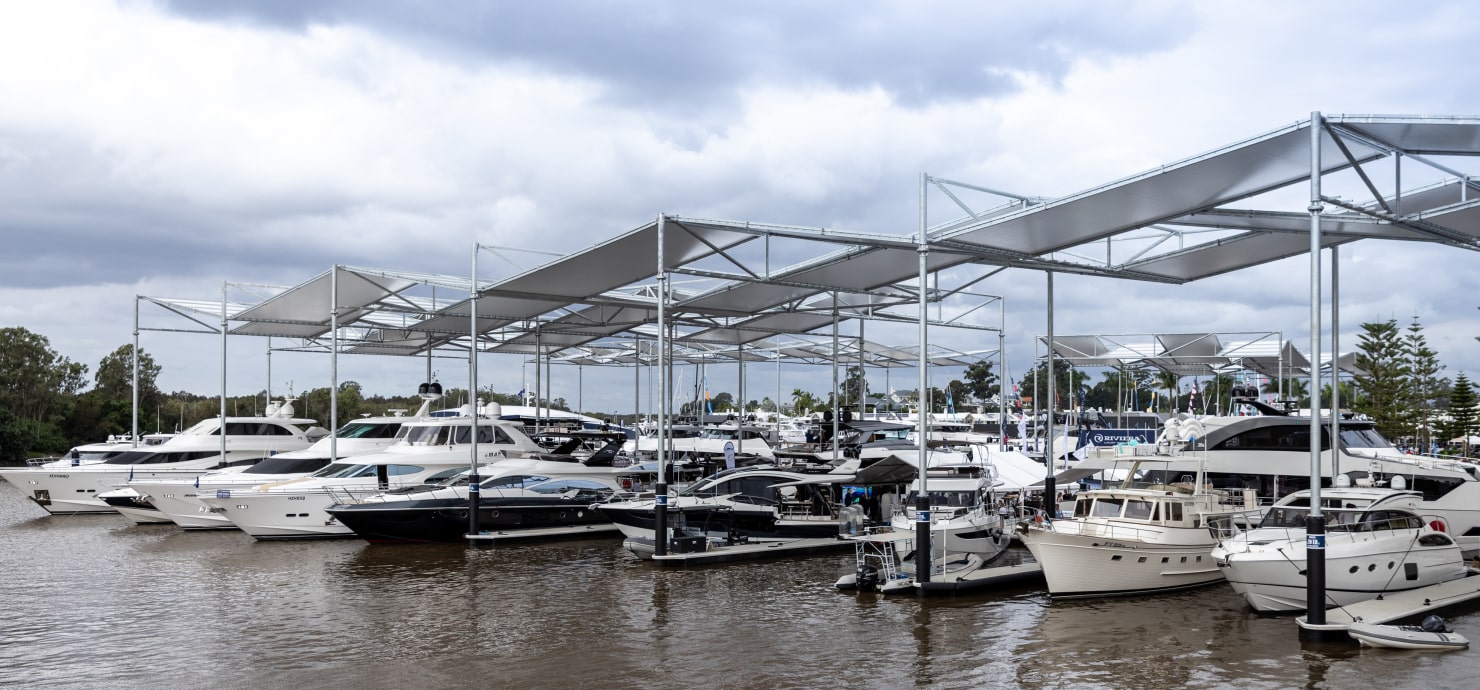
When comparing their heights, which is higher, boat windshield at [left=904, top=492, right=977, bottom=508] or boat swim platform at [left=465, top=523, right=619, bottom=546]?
boat windshield at [left=904, top=492, right=977, bottom=508]

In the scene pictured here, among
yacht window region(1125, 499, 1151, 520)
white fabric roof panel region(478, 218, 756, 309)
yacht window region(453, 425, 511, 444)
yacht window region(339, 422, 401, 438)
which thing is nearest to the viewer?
yacht window region(1125, 499, 1151, 520)

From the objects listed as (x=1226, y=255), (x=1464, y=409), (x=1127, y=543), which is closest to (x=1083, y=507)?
(x=1127, y=543)

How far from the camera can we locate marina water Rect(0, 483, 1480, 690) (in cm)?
1192

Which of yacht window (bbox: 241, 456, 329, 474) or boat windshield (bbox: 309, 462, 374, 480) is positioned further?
yacht window (bbox: 241, 456, 329, 474)

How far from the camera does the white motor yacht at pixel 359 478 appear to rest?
24500mm

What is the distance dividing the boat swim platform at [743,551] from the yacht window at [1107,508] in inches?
247

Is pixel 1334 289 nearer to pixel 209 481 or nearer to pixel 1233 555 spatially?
pixel 1233 555

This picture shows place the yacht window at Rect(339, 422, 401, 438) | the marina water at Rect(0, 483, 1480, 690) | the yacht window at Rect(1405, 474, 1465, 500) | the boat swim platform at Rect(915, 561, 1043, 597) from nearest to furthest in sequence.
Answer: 1. the marina water at Rect(0, 483, 1480, 690)
2. the boat swim platform at Rect(915, 561, 1043, 597)
3. the yacht window at Rect(1405, 474, 1465, 500)
4. the yacht window at Rect(339, 422, 401, 438)

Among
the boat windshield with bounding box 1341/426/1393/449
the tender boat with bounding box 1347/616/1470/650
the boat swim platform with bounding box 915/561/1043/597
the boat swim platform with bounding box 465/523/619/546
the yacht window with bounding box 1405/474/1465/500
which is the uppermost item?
the boat windshield with bounding box 1341/426/1393/449

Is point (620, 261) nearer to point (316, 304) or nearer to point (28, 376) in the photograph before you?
point (316, 304)

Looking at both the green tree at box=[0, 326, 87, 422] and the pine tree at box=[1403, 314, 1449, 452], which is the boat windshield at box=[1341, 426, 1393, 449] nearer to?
the pine tree at box=[1403, 314, 1449, 452]

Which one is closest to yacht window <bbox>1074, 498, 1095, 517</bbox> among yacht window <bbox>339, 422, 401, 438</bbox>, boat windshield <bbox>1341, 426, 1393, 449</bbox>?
boat windshield <bbox>1341, 426, 1393, 449</bbox>

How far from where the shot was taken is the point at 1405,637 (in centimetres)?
1286

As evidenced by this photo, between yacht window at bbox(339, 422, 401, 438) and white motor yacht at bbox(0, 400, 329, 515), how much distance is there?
3.32m
